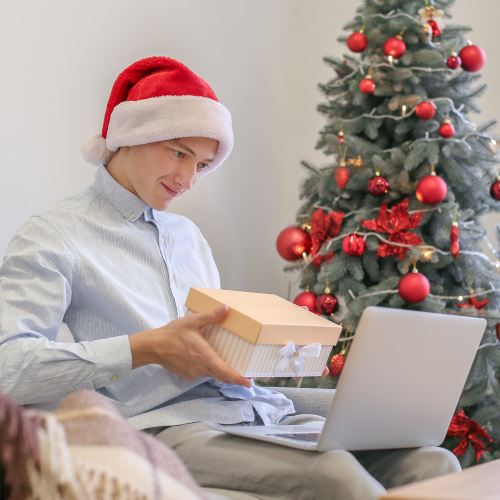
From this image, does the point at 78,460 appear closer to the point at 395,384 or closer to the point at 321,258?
the point at 395,384

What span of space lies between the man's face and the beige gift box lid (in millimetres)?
303

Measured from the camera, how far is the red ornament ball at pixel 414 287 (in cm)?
173

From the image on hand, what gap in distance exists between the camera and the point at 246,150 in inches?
102

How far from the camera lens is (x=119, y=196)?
1.21 meters

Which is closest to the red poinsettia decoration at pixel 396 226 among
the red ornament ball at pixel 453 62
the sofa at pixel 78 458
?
the red ornament ball at pixel 453 62

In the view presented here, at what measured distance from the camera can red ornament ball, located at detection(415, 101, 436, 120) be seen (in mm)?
1832

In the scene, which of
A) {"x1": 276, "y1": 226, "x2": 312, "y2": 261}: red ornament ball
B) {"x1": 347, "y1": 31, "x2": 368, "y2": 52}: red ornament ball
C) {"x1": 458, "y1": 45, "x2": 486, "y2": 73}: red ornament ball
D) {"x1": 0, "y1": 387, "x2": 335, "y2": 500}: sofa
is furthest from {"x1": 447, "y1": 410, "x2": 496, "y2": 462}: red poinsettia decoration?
{"x1": 0, "y1": 387, "x2": 335, "y2": 500}: sofa

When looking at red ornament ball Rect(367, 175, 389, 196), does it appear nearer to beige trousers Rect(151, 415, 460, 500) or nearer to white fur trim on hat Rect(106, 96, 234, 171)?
white fur trim on hat Rect(106, 96, 234, 171)

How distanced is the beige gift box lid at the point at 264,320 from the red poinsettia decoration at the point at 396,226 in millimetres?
848

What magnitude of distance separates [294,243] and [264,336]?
1.20 m

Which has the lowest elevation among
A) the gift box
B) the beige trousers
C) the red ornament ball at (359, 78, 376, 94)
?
the beige trousers

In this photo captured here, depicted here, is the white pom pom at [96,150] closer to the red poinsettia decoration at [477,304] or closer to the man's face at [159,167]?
the man's face at [159,167]

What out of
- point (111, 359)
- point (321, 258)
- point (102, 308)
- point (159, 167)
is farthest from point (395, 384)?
point (321, 258)

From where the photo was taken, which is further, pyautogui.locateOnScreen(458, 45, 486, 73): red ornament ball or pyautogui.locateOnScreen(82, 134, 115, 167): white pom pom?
pyautogui.locateOnScreen(458, 45, 486, 73): red ornament ball
